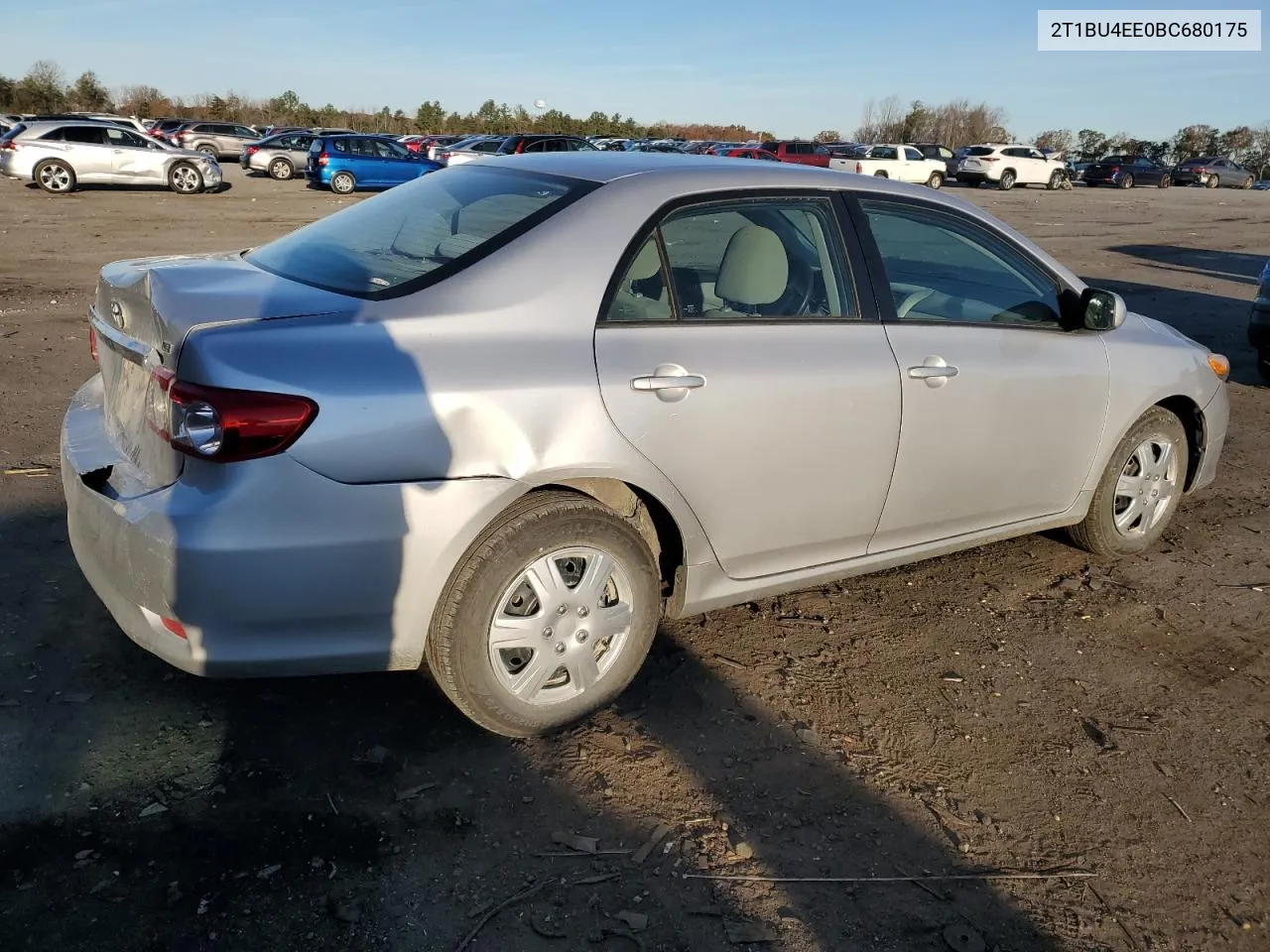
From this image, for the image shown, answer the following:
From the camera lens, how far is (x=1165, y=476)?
4.76 metres

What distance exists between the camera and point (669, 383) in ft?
10.0

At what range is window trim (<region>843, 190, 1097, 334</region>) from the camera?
3.62 metres

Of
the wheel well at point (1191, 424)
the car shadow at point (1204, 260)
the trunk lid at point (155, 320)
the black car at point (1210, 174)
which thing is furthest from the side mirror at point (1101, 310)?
the black car at point (1210, 174)

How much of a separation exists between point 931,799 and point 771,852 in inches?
22.0

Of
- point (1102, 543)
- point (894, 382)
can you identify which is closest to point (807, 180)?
point (894, 382)

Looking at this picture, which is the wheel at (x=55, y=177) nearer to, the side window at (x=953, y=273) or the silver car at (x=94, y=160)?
the silver car at (x=94, y=160)

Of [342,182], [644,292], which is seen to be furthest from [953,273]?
[342,182]

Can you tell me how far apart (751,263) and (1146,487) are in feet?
7.75

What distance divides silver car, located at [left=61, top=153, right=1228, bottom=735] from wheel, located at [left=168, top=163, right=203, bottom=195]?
22.3 meters

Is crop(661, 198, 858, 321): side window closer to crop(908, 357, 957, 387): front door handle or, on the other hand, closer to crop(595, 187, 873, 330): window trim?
crop(595, 187, 873, 330): window trim

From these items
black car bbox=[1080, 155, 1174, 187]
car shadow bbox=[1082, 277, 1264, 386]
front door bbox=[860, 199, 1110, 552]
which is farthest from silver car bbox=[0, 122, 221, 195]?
black car bbox=[1080, 155, 1174, 187]

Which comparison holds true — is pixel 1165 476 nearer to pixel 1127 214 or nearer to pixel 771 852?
pixel 771 852

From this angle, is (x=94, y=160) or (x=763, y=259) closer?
(x=763, y=259)

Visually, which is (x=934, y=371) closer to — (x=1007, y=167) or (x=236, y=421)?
(x=236, y=421)
